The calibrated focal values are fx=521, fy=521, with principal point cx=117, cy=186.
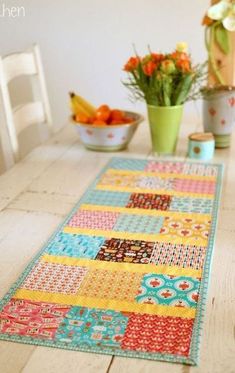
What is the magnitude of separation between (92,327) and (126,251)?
0.88 feet

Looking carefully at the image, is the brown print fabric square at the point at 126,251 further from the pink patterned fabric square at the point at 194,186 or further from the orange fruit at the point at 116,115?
the orange fruit at the point at 116,115

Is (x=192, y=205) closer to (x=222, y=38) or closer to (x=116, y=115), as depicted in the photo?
(x=116, y=115)

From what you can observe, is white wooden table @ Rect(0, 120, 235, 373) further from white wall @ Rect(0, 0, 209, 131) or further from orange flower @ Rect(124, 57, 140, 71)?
white wall @ Rect(0, 0, 209, 131)

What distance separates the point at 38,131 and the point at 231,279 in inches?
75.4

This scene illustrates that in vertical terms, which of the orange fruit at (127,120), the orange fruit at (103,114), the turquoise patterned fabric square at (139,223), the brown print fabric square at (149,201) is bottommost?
the brown print fabric square at (149,201)

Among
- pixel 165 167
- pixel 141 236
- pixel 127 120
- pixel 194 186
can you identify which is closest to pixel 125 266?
pixel 141 236

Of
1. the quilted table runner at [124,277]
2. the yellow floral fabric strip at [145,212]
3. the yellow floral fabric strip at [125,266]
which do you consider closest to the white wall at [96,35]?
the quilted table runner at [124,277]

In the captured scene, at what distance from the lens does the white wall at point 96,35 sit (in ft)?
7.86

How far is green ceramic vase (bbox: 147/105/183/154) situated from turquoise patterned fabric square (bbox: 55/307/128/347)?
871mm

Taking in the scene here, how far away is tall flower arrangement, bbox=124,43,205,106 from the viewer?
5.02 feet

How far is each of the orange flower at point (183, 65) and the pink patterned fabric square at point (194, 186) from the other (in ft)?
1.09

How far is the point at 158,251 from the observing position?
109 cm

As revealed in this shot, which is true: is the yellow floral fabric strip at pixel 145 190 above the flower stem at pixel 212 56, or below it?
below

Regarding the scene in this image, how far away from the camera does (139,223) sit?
1221mm
